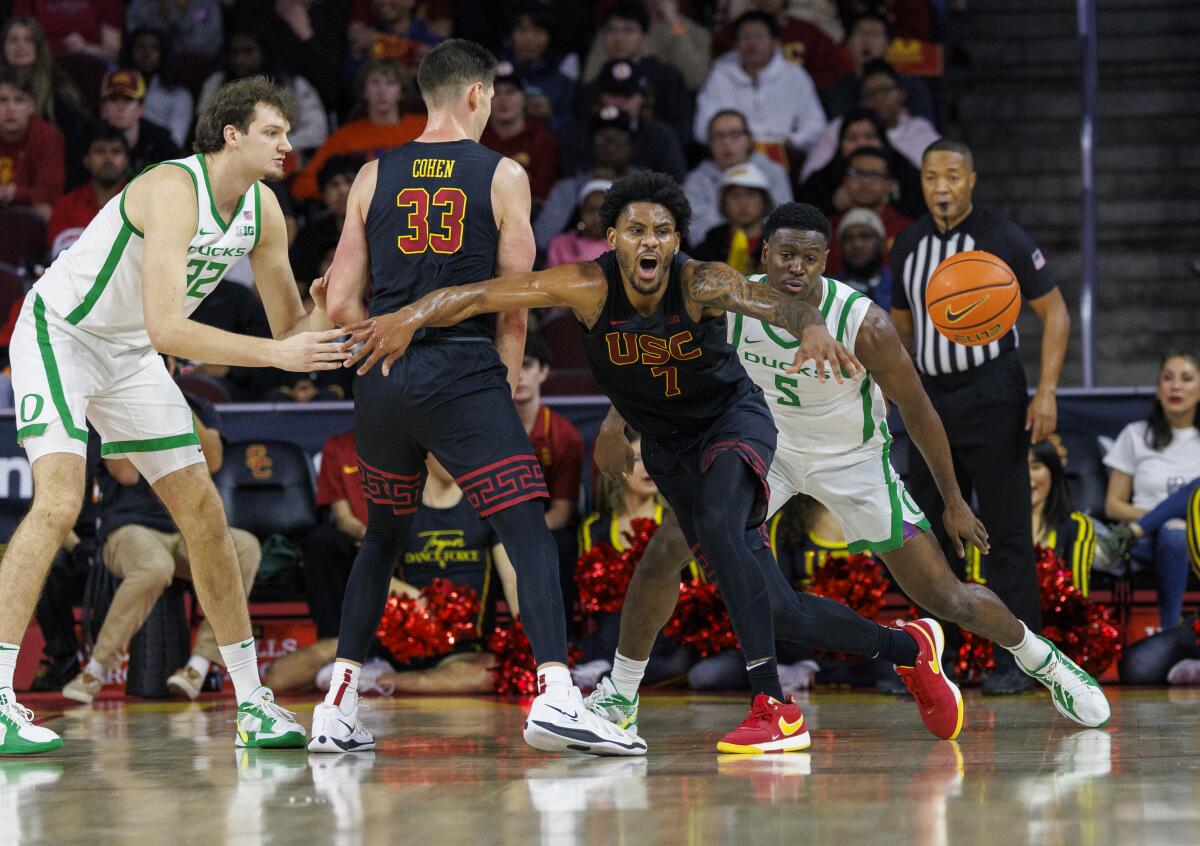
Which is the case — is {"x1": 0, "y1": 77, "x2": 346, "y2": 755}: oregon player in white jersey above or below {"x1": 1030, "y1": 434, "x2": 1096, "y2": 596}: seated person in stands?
above

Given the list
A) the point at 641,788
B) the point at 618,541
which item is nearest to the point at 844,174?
the point at 618,541

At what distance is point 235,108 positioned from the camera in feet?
17.6

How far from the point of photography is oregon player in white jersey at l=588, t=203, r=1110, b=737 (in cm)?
556

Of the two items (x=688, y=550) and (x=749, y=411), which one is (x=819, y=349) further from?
(x=688, y=550)

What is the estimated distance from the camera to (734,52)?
11.7m

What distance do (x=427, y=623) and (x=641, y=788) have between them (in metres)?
3.38

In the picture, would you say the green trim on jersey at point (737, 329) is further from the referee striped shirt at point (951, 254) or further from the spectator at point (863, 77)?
the spectator at point (863, 77)

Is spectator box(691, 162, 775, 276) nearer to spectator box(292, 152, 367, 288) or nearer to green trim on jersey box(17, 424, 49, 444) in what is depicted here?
spectator box(292, 152, 367, 288)

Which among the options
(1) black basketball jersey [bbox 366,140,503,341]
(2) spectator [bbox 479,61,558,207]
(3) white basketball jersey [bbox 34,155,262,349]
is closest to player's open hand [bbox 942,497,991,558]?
(1) black basketball jersey [bbox 366,140,503,341]

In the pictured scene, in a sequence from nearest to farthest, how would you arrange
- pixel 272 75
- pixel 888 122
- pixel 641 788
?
pixel 641 788 < pixel 888 122 < pixel 272 75

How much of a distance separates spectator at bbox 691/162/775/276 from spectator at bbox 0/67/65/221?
4.38m

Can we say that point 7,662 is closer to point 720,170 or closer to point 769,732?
point 769,732

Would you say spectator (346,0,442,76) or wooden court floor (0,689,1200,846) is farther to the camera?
spectator (346,0,442,76)

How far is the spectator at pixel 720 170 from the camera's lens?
10.5 metres
